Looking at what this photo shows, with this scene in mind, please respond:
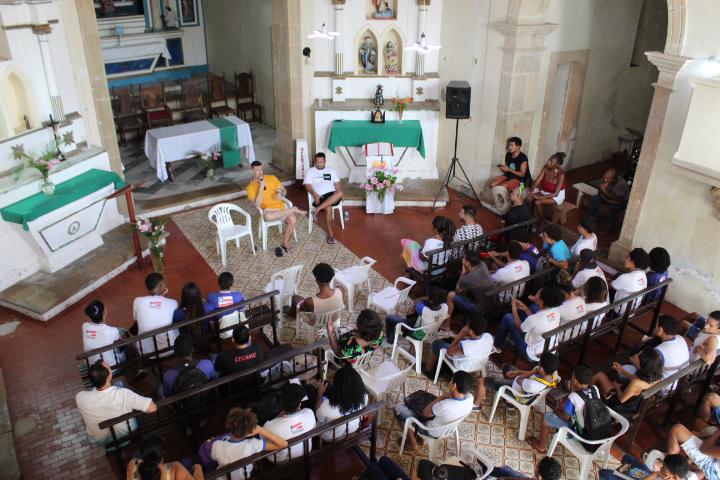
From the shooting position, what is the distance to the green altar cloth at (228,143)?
1066 centimetres

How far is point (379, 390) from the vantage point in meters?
5.41

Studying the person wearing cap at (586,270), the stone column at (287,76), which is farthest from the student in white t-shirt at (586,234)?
the stone column at (287,76)

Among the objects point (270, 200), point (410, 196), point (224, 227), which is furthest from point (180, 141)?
point (410, 196)

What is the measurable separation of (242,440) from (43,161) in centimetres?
487

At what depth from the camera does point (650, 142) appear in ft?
23.9

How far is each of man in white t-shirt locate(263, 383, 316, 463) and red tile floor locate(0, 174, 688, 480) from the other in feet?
5.29

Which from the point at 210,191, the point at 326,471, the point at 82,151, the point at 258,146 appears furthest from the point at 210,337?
the point at 258,146

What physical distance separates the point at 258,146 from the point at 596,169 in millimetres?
6252

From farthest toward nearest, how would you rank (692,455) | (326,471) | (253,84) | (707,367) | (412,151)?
(253,84) → (412,151) → (707,367) → (326,471) → (692,455)

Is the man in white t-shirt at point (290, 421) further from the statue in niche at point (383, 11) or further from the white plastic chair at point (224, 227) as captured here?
the statue in niche at point (383, 11)

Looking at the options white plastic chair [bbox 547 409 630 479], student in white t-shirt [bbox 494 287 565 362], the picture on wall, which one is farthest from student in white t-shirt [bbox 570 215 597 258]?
the picture on wall

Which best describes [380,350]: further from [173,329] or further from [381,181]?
[381,181]

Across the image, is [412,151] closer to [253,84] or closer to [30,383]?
[253,84]

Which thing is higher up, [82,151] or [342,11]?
[342,11]
